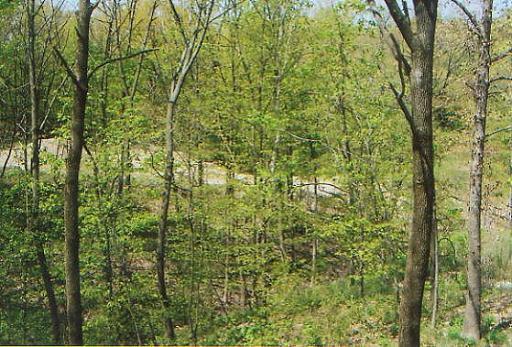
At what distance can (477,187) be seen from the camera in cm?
819

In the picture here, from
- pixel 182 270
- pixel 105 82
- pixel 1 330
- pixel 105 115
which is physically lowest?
pixel 1 330

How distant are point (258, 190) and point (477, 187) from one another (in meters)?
4.51

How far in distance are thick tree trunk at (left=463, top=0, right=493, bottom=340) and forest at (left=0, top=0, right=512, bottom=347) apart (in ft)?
0.10

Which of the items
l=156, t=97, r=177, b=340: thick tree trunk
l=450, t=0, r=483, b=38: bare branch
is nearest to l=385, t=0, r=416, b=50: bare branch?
l=450, t=0, r=483, b=38: bare branch

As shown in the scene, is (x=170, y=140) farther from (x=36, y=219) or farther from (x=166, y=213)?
(x=36, y=219)

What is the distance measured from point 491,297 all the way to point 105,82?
31.9ft

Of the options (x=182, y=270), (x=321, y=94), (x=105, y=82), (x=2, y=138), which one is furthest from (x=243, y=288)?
(x=2, y=138)

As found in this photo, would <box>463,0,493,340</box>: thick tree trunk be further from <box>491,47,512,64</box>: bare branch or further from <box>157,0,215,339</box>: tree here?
<box>157,0,215,339</box>: tree

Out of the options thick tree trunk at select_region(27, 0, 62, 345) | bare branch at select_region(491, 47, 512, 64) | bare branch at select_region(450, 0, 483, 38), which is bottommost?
thick tree trunk at select_region(27, 0, 62, 345)

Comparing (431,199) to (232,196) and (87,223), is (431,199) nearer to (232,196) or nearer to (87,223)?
(87,223)

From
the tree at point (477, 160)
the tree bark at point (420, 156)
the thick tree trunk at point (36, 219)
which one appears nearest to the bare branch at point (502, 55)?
the tree at point (477, 160)

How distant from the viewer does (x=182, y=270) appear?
1049 centimetres

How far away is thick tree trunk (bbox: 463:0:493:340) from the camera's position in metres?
7.93

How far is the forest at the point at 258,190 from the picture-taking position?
329 inches
